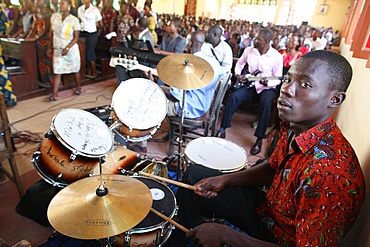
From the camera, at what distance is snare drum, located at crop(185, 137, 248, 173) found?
6.07 feet

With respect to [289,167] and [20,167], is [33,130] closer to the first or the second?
[20,167]

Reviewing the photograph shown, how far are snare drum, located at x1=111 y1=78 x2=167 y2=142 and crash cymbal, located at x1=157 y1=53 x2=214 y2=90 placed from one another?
163mm

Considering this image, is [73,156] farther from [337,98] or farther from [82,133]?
[337,98]

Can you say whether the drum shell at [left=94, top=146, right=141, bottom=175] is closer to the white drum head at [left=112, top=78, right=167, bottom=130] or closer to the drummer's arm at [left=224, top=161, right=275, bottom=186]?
the white drum head at [left=112, top=78, right=167, bottom=130]

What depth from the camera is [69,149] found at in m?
1.41

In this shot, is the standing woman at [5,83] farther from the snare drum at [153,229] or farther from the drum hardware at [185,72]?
the snare drum at [153,229]

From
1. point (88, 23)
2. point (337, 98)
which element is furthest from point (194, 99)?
point (88, 23)

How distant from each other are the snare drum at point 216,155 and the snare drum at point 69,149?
26.3 inches

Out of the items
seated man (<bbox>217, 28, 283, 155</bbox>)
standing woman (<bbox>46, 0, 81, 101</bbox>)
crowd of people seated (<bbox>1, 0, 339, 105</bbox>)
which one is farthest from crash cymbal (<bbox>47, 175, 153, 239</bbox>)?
standing woman (<bbox>46, 0, 81, 101</bbox>)

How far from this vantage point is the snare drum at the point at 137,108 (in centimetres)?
196

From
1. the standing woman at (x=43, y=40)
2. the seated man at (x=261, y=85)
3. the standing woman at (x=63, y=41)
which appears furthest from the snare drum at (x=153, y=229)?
the standing woman at (x=43, y=40)

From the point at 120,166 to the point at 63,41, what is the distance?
3.23 metres

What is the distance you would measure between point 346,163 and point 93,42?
5.26 meters

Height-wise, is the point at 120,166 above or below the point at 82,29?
below
